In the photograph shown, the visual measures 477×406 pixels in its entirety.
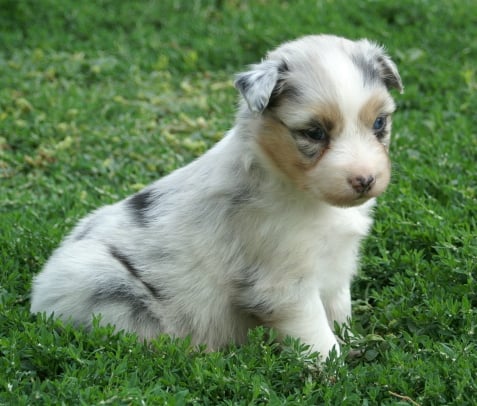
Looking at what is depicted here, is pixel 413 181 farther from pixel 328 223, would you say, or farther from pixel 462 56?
pixel 462 56

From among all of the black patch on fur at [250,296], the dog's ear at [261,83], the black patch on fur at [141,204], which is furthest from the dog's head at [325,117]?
the black patch on fur at [141,204]

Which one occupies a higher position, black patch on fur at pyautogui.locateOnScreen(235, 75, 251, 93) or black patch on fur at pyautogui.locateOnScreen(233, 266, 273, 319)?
black patch on fur at pyautogui.locateOnScreen(235, 75, 251, 93)

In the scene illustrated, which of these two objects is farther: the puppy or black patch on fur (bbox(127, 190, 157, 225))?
black patch on fur (bbox(127, 190, 157, 225))

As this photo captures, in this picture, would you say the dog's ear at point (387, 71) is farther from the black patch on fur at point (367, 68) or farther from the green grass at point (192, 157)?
the green grass at point (192, 157)

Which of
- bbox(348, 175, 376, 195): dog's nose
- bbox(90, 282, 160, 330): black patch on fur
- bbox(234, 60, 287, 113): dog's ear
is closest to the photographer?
bbox(348, 175, 376, 195): dog's nose

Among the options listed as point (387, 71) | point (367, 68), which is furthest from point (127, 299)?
point (387, 71)

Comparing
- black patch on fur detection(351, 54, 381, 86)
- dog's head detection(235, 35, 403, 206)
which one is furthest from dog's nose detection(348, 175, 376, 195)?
black patch on fur detection(351, 54, 381, 86)

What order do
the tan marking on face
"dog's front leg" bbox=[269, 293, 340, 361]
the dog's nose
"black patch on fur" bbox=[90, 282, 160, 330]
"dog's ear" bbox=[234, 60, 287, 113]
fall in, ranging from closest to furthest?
the dog's nose, "dog's ear" bbox=[234, 60, 287, 113], the tan marking on face, "dog's front leg" bbox=[269, 293, 340, 361], "black patch on fur" bbox=[90, 282, 160, 330]

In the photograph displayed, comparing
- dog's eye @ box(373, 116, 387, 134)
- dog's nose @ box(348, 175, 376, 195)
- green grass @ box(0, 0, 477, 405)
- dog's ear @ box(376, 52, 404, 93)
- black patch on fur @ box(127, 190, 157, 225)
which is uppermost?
dog's ear @ box(376, 52, 404, 93)

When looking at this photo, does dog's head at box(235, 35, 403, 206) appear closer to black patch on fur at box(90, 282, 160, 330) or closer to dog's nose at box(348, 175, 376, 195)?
dog's nose at box(348, 175, 376, 195)
